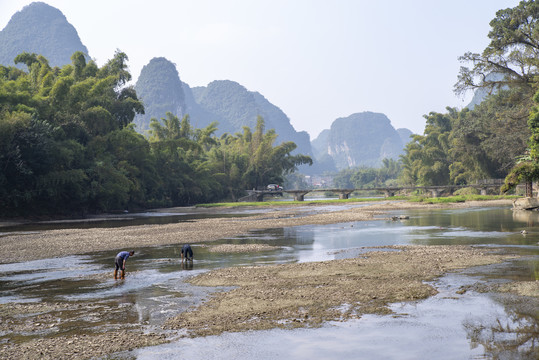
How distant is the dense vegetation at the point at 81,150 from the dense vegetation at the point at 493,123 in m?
50.4

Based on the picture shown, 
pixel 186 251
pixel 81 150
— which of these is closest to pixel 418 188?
pixel 81 150

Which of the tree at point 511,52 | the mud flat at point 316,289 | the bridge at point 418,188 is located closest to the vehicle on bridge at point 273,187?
the bridge at point 418,188

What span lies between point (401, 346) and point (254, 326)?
3.62 m

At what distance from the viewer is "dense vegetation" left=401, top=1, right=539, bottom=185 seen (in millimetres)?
59656

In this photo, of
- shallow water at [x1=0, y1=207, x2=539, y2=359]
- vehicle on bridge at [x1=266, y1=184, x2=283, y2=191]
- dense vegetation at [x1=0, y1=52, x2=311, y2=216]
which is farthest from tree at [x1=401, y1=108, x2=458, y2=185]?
shallow water at [x1=0, y1=207, x2=539, y2=359]

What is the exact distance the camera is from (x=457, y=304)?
44.8ft

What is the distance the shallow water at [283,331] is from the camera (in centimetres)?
1050

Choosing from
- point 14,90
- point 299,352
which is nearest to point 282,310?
point 299,352

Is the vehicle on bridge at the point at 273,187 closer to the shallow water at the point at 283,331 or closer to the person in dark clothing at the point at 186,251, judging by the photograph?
the shallow water at the point at 283,331

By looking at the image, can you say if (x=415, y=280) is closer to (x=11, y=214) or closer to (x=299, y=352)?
(x=299, y=352)

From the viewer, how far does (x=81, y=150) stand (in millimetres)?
63875

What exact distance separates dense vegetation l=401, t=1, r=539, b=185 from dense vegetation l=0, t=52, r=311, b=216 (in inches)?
1984

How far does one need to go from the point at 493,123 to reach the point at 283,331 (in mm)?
85768

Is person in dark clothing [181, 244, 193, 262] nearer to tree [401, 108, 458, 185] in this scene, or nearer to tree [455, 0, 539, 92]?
tree [455, 0, 539, 92]
